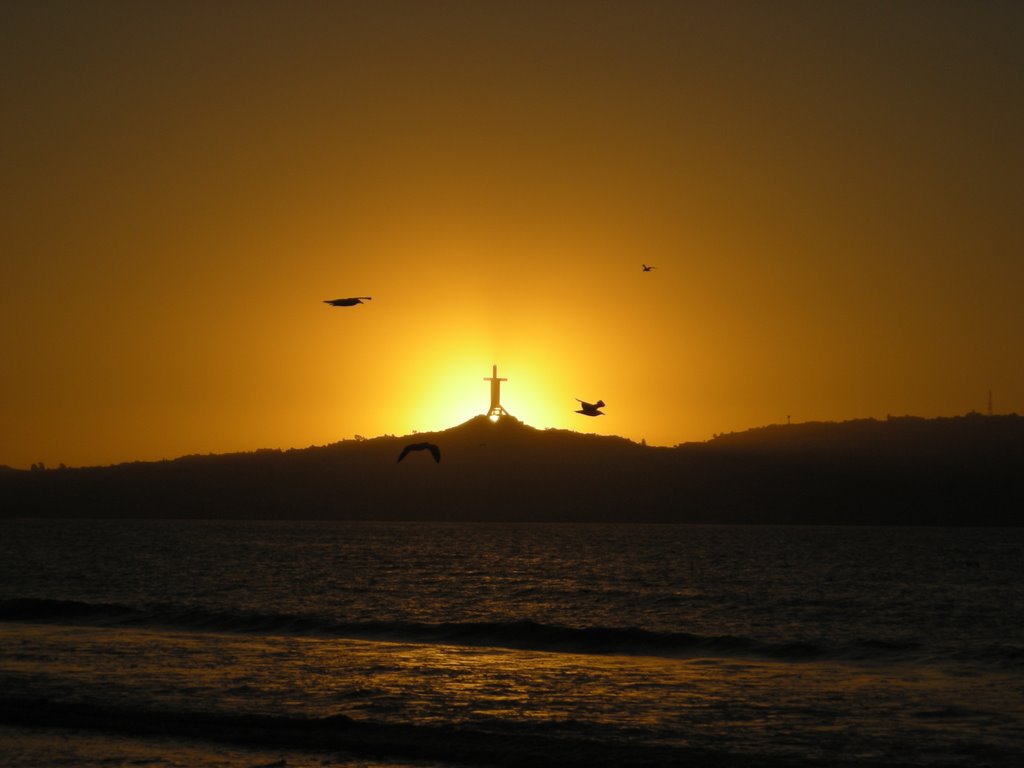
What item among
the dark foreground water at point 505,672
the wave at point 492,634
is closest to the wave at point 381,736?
the dark foreground water at point 505,672

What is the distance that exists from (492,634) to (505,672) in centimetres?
1464

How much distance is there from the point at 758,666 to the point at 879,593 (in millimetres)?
45067

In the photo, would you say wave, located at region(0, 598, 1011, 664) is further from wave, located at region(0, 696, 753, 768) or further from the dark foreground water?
wave, located at region(0, 696, 753, 768)

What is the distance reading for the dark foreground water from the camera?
26.5 meters

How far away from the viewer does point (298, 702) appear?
1229 inches

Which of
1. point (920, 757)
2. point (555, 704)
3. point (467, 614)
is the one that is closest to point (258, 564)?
point (467, 614)

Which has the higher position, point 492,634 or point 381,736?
point 492,634

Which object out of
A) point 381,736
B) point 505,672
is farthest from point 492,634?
point 381,736

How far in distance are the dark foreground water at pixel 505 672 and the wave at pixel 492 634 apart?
0.19 metres

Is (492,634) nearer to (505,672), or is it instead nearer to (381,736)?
(505,672)

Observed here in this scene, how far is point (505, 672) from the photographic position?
39.3 metres

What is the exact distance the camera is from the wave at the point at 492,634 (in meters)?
47.5

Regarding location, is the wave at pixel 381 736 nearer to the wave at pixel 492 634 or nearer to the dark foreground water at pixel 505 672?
the dark foreground water at pixel 505 672

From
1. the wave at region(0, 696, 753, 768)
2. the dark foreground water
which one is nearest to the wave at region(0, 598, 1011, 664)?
the dark foreground water
